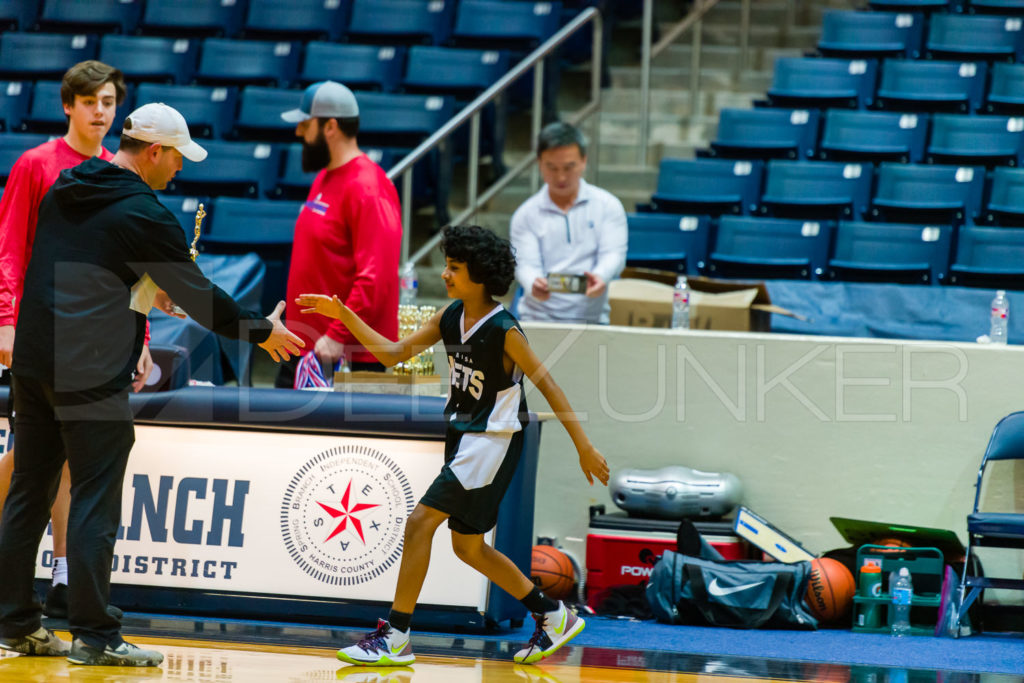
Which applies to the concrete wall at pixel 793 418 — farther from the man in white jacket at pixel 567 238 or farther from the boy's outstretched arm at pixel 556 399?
the boy's outstretched arm at pixel 556 399

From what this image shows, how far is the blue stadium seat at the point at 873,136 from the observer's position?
29.4ft

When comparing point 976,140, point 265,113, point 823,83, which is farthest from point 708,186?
point 265,113

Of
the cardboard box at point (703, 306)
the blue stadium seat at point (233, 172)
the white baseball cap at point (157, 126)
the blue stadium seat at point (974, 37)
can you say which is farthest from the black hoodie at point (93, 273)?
the blue stadium seat at point (974, 37)

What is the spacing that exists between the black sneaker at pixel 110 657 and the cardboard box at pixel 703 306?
3826mm

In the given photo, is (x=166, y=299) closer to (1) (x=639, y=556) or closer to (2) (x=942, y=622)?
(1) (x=639, y=556)

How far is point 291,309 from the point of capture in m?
5.36

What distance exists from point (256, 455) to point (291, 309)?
64 centimetres

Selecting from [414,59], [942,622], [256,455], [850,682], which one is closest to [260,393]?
[256,455]

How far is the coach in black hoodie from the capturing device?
3.95m

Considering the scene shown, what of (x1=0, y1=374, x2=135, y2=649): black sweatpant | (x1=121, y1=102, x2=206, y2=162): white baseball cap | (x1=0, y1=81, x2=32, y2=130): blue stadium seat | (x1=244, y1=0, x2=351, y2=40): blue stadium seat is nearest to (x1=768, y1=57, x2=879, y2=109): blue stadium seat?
(x1=244, y1=0, x2=351, y2=40): blue stadium seat

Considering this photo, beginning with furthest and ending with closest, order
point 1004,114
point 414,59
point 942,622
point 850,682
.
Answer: point 414,59 < point 1004,114 < point 942,622 < point 850,682

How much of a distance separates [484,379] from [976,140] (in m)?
5.72

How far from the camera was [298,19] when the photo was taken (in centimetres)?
1064

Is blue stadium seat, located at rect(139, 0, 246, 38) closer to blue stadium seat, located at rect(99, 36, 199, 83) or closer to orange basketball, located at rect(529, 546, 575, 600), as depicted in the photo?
blue stadium seat, located at rect(99, 36, 199, 83)
